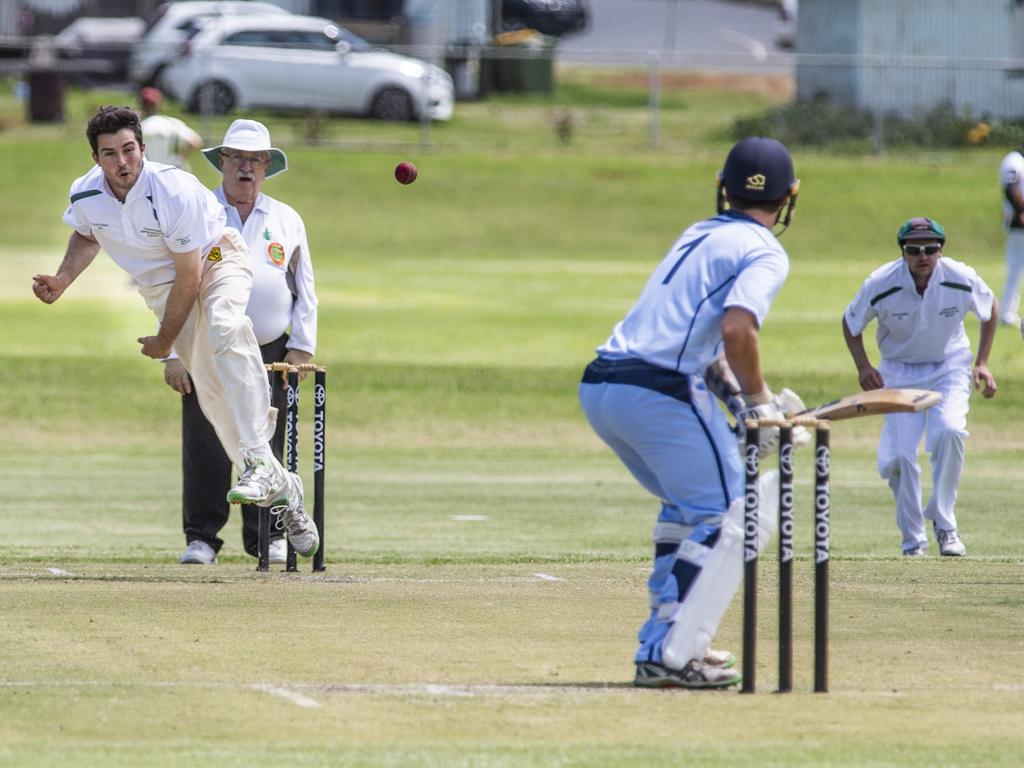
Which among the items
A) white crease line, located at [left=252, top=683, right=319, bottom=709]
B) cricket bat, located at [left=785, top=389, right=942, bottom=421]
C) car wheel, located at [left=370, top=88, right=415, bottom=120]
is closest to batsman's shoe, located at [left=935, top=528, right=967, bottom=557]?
cricket bat, located at [left=785, top=389, right=942, bottom=421]

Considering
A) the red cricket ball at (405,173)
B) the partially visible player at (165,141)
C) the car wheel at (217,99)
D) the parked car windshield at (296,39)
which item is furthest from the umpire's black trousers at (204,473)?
the parked car windshield at (296,39)

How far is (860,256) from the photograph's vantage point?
29.0m

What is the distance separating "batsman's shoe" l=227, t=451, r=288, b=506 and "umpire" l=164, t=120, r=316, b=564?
1.14m

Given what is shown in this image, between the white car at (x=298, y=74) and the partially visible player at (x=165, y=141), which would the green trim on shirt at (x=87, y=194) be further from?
the white car at (x=298, y=74)

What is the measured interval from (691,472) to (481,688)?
101 cm

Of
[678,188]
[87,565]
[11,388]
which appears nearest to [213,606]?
[87,565]

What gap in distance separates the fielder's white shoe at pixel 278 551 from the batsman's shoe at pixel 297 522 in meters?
0.88

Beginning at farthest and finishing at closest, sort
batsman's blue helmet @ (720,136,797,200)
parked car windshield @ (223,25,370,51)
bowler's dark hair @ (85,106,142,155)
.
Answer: parked car windshield @ (223,25,370,51), bowler's dark hair @ (85,106,142,155), batsman's blue helmet @ (720,136,797,200)

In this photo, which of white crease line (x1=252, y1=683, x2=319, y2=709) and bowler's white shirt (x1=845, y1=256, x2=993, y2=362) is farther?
bowler's white shirt (x1=845, y1=256, x2=993, y2=362)

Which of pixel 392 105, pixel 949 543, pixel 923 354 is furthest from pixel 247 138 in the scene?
pixel 392 105

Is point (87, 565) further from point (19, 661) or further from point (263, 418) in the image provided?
point (19, 661)

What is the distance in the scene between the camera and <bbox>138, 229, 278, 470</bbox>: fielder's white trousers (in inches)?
336

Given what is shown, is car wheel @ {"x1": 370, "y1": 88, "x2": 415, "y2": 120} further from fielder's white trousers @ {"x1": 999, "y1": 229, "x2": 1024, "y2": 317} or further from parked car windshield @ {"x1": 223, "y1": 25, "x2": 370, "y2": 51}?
fielder's white trousers @ {"x1": 999, "y1": 229, "x2": 1024, "y2": 317}

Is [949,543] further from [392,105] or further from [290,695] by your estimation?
[392,105]
